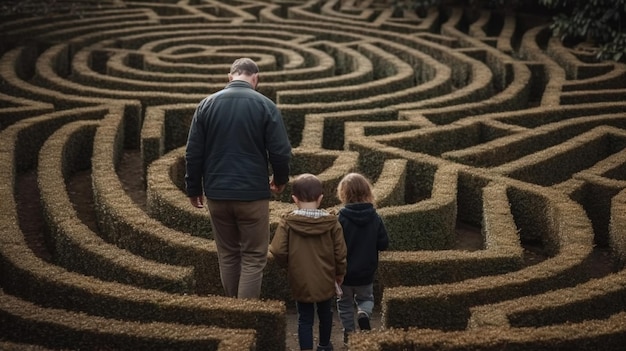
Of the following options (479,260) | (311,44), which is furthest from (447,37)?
(479,260)

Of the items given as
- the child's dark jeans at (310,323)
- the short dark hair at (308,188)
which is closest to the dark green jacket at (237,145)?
the short dark hair at (308,188)

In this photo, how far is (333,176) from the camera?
49.7ft

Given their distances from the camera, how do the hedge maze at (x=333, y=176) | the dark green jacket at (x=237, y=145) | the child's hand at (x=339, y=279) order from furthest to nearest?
the dark green jacket at (x=237, y=145), the child's hand at (x=339, y=279), the hedge maze at (x=333, y=176)

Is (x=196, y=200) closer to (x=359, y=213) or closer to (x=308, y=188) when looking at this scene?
(x=308, y=188)

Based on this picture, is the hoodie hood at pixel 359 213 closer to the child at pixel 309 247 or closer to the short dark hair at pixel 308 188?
the child at pixel 309 247

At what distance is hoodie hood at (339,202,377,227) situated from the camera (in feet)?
34.2

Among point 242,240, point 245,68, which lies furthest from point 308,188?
point 245,68

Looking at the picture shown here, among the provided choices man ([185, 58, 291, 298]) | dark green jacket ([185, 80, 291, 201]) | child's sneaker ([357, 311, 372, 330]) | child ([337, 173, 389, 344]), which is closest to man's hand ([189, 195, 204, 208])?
man ([185, 58, 291, 298])

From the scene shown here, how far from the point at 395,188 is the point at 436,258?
10.3ft

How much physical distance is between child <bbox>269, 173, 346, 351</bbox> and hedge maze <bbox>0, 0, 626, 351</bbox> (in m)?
0.49

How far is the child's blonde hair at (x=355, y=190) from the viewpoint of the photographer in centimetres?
1042

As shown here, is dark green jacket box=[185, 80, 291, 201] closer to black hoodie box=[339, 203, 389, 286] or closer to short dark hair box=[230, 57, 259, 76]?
short dark hair box=[230, 57, 259, 76]

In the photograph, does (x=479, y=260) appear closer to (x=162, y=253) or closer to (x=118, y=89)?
(x=162, y=253)

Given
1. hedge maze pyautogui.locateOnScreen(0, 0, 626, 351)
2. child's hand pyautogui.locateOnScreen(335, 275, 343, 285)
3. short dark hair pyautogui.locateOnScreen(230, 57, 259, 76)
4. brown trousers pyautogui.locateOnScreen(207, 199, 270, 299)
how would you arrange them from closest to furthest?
hedge maze pyautogui.locateOnScreen(0, 0, 626, 351)
child's hand pyautogui.locateOnScreen(335, 275, 343, 285)
brown trousers pyautogui.locateOnScreen(207, 199, 270, 299)
short dark hair pyautogui.locateOnScreen(230, 57, 259, 76)
